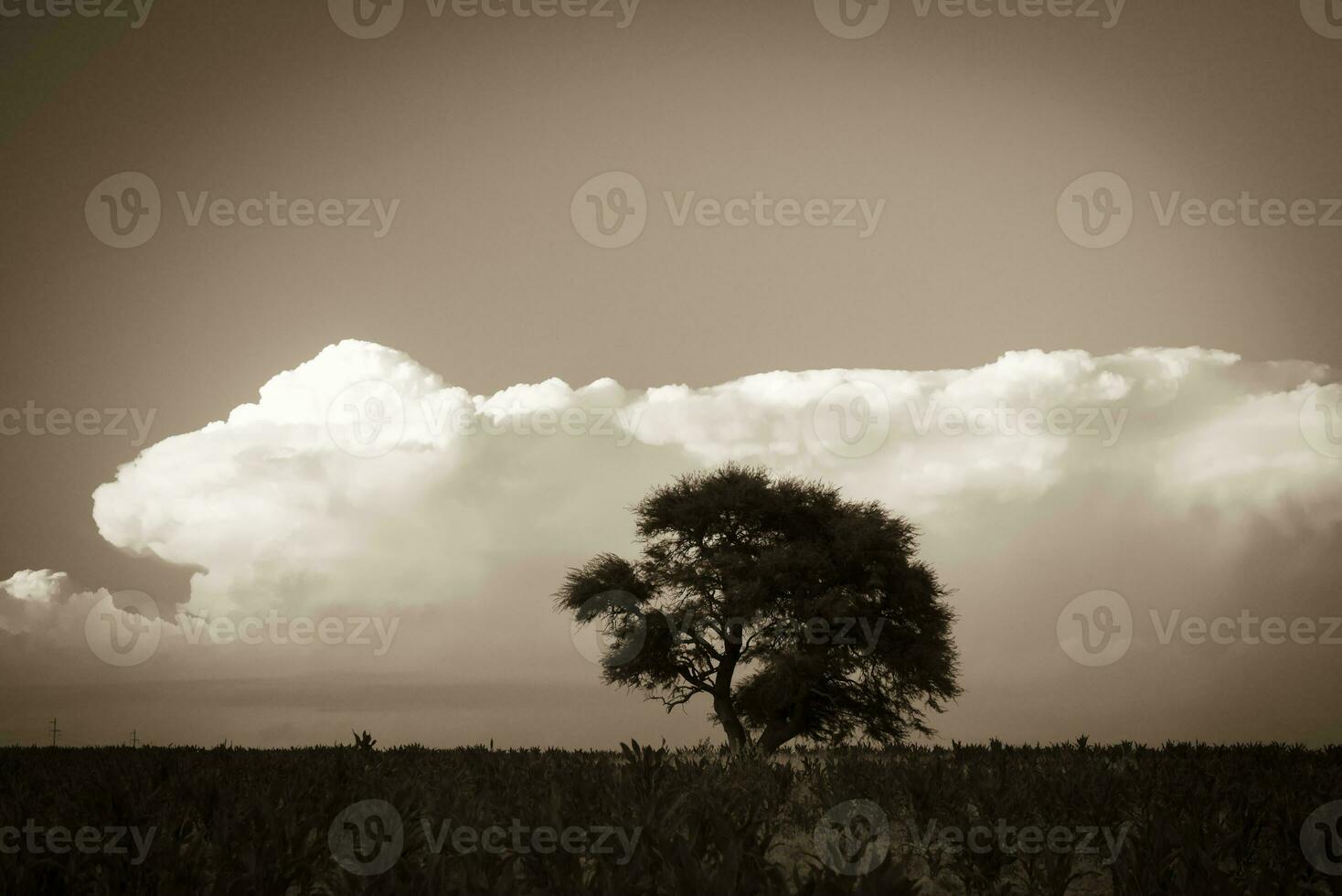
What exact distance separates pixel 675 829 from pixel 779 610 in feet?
71.2

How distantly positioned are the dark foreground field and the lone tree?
14934 millimetres

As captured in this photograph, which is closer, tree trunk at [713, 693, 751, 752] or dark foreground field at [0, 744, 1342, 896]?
dark foreground field at [0, 744, 1342, 896]

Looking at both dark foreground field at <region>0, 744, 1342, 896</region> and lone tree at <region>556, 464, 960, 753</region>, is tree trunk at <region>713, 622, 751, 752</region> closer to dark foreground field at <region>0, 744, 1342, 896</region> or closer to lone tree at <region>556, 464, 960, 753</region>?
lone tree at <region>556, 464, 960, 753</region>

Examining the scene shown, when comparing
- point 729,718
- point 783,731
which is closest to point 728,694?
point 729,718

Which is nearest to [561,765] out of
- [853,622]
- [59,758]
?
[59,758]

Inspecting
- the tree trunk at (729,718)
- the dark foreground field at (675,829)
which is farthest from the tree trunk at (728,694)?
the dark foreground field at (675,829)

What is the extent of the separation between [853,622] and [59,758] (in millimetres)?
20312

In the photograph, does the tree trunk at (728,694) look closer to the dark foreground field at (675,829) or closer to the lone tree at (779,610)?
the lone tree at (779,610)

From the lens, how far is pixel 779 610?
28094 millimetres

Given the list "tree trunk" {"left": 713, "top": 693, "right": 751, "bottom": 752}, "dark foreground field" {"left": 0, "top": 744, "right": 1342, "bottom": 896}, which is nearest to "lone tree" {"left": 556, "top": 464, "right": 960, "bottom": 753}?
"tree trunk" {"left": 713, "top": 693, "right": 751, "bottom": 752}

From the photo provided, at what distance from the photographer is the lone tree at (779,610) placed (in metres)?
27.8

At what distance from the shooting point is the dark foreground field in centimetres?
549

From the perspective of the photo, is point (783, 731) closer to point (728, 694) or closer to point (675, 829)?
point (728, 694)

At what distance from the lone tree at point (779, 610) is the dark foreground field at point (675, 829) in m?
14.9
